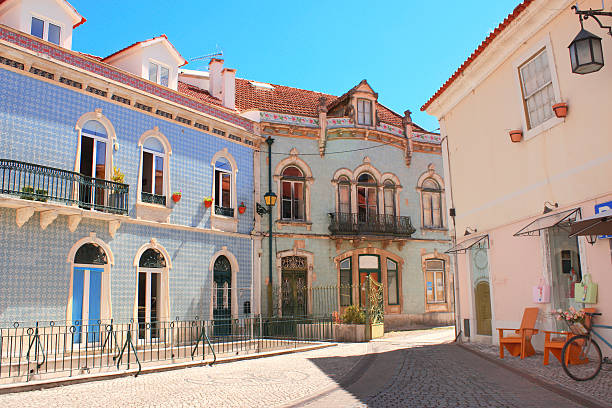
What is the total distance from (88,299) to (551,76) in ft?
42.7

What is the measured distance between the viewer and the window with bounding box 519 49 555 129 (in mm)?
12312

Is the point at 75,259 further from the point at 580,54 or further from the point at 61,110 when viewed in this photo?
the point at 580,54

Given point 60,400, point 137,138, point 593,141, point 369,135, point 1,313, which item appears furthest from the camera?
point 369,135

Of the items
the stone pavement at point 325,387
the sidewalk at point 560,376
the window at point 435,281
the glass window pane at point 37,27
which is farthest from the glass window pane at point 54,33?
the window at point 435,281

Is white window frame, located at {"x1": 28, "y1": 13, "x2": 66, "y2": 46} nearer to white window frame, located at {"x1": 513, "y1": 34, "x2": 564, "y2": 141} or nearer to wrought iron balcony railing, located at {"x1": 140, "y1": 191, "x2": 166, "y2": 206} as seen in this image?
wrought iron balcony railing, located at {"x1": 140, "y1": 191, "x2": 166, "y2": 206}

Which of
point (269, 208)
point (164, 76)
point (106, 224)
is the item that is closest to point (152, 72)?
point (164, 76)

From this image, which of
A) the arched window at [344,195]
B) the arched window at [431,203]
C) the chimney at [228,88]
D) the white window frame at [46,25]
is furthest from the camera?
the arched window at [431,203]

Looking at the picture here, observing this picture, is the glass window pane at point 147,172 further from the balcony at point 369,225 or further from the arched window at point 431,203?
the arched window at point 431,203

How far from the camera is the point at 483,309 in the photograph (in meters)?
15.3

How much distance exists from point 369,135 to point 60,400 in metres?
18.5

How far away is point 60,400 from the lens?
8.59m

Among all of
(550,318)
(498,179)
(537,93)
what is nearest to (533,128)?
(537,93)

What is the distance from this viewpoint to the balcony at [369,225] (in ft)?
76.6

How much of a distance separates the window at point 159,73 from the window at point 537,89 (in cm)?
1149
